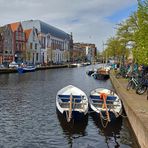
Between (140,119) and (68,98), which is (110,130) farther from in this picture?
(68,98)

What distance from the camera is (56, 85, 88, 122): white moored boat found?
19.0 metres

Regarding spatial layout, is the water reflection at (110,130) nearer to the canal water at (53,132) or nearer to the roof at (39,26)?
the canal water at (53,132)

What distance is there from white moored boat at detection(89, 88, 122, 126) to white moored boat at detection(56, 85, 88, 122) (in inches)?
25.3

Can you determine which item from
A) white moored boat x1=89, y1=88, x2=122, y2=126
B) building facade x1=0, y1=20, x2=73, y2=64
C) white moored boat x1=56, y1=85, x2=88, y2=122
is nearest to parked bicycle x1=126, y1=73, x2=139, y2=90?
white moored boat x1=89, y1=88, x2=122, y2=126

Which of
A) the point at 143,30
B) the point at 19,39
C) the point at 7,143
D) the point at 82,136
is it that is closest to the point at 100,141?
the point at 82,136

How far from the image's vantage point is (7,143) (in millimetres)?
15430

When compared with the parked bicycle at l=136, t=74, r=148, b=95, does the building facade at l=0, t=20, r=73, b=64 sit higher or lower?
higher

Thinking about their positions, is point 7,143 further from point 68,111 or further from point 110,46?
point 110,46

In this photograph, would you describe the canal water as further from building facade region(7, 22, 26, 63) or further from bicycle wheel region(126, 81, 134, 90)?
building facade region(7, 22, 26, 63)

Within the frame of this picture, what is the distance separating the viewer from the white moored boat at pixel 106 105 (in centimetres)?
1942

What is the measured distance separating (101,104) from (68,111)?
333 cm

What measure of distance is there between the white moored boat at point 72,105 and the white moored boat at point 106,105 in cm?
64

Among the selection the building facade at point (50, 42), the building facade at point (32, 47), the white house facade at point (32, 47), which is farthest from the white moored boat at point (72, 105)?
the building facade at point (50, 42)

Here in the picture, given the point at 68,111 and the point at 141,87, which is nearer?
the point at 68,111
